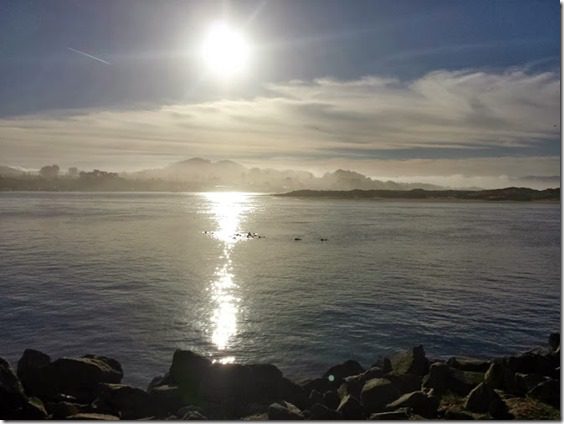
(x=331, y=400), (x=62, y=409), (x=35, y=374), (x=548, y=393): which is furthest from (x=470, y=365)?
(x=35, y=374)

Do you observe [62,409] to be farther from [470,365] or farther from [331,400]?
[470,365]

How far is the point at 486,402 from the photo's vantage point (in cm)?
620

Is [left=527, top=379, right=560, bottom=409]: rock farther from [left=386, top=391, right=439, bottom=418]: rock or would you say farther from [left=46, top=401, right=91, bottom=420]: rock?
[left=46, top=401, right=91, bottom=420]: rock

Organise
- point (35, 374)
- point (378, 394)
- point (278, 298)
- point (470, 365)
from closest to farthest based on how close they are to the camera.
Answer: point (378, 394) → point (35, 374) → point (470, 365) → point (278, 298)

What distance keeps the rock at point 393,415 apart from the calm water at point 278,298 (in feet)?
8.33

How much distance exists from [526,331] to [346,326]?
404 cm

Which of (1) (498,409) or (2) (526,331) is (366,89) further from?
(2) (526,331)

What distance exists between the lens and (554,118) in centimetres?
799

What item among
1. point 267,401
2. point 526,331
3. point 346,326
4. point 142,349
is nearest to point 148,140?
point 142,349

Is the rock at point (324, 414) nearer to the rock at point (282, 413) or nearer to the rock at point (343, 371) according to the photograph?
the rock at point (282, 413)

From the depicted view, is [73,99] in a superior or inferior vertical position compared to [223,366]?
superior

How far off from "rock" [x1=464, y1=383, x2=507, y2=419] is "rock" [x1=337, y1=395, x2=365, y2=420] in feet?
4.47

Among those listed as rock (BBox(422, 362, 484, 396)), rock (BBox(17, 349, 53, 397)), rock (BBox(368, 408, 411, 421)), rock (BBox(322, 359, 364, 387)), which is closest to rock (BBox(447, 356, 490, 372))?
rock (BBox(422, 362, 484, 396))

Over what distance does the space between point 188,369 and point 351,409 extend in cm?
253
